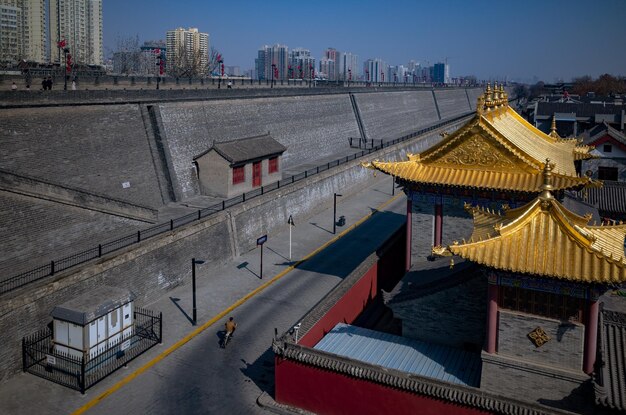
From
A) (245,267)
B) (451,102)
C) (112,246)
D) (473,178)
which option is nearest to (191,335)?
(112,246)

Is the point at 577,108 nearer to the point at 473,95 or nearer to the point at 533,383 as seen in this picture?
the point at 533,383

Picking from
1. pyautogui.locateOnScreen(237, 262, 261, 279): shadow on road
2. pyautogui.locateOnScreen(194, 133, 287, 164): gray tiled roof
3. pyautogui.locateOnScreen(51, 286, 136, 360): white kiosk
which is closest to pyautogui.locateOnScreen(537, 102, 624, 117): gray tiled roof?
pyautogui.locateOnScreen(194, 133, 287, 164): gray tiled roof

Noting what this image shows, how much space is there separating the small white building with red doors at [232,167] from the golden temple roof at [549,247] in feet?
69.3

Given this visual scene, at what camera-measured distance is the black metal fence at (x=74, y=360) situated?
54.0ft

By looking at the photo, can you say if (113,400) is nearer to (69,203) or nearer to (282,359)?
(282,359)

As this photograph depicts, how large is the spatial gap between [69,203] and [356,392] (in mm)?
15049

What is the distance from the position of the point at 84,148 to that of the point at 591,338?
2309 centimetres

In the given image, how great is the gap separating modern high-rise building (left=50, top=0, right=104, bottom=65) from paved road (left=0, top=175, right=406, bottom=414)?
9873 centimetres

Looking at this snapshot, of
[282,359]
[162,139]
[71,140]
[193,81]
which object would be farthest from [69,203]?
[193,81]

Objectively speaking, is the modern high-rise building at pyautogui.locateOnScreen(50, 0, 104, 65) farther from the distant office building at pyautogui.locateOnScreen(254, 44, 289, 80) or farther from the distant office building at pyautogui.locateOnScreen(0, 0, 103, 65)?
the distant office building at pyautogui.locateOnScreen(254, 44, 289, 80)

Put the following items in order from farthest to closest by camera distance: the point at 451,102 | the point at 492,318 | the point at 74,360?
the point at 451,102, the point at 74,360, the point at 492,318

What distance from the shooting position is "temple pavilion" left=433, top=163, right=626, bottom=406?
1238 centimetres

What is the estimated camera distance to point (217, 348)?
62.3 ft

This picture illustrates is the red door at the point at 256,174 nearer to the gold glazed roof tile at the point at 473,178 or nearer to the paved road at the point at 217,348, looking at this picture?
the paved road at the point at 217,348
